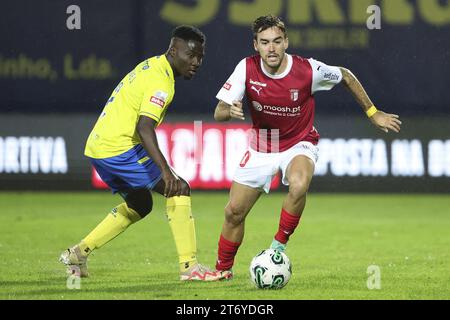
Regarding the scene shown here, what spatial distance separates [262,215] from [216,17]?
310 cm

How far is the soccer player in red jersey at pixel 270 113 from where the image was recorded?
7.83 metres

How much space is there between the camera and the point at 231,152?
14.5m

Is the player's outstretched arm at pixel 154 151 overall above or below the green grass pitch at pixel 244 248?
above

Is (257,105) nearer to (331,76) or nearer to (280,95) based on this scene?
(280,95)

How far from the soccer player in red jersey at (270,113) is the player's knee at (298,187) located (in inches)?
7.3

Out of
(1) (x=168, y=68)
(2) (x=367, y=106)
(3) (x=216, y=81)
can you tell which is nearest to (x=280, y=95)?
(2) (x=367, y=106)

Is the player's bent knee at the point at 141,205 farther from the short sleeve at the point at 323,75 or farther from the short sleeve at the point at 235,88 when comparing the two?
the short sleeve at the point at 323,75

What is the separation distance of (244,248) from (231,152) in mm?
4462

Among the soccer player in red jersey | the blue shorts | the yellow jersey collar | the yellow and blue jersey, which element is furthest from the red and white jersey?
the blue shorts

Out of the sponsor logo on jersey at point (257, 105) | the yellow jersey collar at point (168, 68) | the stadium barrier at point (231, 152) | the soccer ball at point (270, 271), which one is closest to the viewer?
the soccer ball at point (270, 271)

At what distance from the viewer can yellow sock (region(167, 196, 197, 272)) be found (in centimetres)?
780

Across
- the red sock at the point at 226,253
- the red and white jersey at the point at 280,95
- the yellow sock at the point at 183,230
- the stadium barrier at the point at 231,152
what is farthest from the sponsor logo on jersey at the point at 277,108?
the stadium barrier at the point at 231,152

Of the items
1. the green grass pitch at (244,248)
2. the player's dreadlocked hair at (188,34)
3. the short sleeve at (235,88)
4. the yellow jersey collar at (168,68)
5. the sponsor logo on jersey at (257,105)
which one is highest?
the player's dreadlocked hair at (188,34)

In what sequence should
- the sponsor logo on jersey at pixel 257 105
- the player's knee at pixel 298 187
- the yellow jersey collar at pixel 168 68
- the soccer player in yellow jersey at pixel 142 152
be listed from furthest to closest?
the sponsor logo on jersey at pixel 257 105 → the yellow jersey collar at pixel 168 68 → the soccer player in yellow jersey at pixel 142 152 → the player's knee at pixel 298 187
